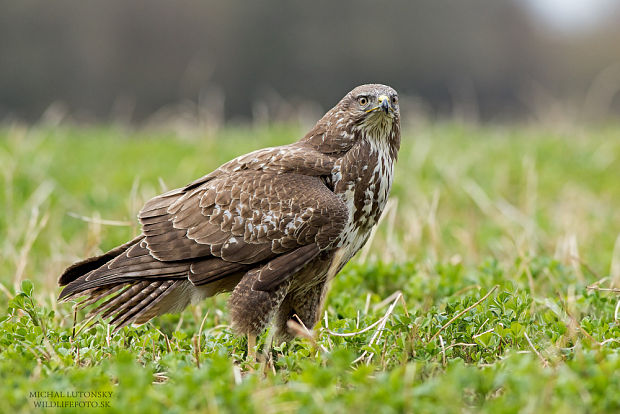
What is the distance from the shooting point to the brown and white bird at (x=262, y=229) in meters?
3.86

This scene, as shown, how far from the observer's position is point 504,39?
1251 inches

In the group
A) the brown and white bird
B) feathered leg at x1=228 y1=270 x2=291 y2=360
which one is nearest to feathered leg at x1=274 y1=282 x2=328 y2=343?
the brown and white bird

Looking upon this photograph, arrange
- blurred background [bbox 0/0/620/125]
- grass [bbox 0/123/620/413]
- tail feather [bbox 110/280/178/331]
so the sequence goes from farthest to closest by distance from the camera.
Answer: blurred background [bbox 0/0/620/125]
tail feather [bbox 110/280/178/331]
grass [bbox 0/123/620/413]

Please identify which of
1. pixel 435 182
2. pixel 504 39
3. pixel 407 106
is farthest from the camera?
pixel 504 39

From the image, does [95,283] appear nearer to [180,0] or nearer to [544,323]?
[544,323]

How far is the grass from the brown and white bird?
224mm

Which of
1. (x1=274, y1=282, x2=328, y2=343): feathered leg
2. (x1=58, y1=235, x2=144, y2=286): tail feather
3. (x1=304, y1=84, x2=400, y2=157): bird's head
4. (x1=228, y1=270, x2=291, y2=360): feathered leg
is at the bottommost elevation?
(x1=274, y1=282, x2=328, y2=343): feathered leg

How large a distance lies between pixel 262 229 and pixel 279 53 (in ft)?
73.7

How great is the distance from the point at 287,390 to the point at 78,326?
1.89 meters

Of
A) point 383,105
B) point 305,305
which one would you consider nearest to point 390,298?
point 305,305

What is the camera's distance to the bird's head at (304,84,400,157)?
4164 mm

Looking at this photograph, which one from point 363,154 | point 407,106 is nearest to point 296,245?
point 363,154

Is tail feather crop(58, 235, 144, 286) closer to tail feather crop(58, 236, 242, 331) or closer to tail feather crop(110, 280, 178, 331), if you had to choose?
tail feather crop(58, 236, 242, 331)

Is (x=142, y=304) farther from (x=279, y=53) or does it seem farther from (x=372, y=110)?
(x=279, y=53)
